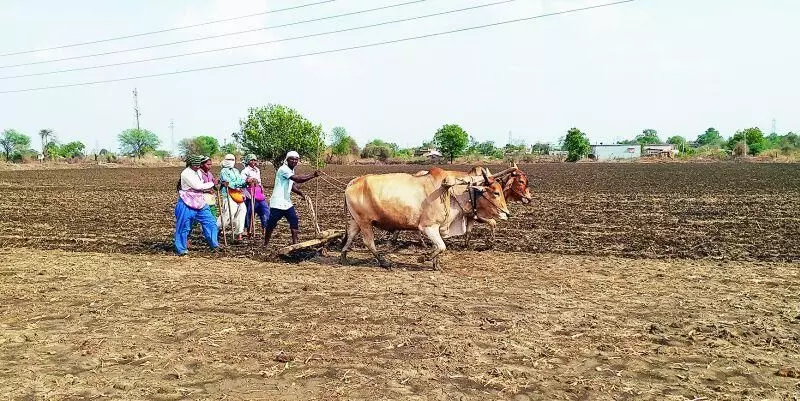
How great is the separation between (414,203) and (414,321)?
330cm

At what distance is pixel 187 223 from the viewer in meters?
11.6

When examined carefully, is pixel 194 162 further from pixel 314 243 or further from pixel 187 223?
pixel 314 243

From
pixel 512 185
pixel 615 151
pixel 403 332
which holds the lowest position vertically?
pixel 403 332

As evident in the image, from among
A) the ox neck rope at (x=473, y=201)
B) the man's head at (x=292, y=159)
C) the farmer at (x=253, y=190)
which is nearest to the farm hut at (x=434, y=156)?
the farmer at (x=253, y=190)

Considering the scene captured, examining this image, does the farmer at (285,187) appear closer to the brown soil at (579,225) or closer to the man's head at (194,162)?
the brown soil at (579,225)

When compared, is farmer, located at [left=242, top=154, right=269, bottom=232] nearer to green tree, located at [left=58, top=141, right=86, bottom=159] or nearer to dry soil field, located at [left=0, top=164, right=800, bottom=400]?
dry soil field, located at [left=0, top=164, right=800, bottom=400]

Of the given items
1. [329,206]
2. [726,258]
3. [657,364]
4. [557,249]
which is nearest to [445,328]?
[657,364]

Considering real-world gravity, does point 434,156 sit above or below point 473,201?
above

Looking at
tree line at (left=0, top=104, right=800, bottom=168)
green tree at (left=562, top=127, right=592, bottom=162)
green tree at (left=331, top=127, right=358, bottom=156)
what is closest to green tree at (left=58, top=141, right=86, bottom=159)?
tree line at (left=0, top=104, right=800, bottom=168)

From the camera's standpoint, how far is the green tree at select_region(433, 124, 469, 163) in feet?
296

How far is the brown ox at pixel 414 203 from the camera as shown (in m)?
10.1

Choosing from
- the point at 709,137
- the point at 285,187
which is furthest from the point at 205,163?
the point at 709,137

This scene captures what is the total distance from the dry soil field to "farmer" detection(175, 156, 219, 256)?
49 centimetres

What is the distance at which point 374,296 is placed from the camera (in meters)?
8.34
